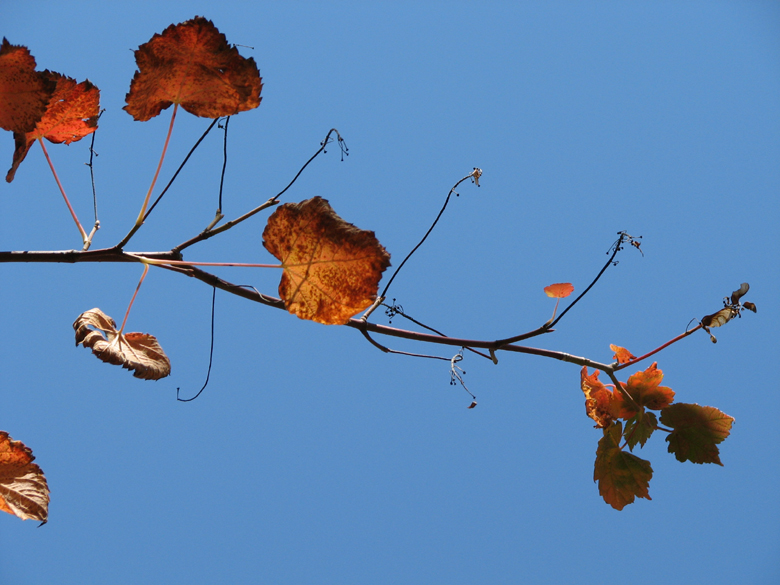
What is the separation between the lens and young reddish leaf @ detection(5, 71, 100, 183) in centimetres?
62

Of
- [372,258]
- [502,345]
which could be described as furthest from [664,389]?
[372,258]

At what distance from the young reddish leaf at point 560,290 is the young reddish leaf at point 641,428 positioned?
0.19 metres

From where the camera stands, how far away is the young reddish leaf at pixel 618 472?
2.06ft

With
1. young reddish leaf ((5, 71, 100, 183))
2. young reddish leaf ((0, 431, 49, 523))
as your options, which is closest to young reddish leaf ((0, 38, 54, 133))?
young reddish leaf ((5, 71, 100, 183))

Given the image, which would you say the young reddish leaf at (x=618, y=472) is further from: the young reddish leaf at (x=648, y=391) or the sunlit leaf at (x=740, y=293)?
the sunlit leaf at (x=740, y=293)

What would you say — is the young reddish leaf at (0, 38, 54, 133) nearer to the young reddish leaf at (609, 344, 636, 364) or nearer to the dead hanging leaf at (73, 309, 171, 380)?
the dead hanging leaf at (73, 309, 171, 380)

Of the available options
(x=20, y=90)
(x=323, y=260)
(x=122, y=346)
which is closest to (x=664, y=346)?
(x=323, y=260)

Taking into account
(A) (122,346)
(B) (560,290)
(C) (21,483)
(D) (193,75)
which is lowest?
(C) (21,483)

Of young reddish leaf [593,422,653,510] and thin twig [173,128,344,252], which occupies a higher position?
thin twig [173,128,344,252]

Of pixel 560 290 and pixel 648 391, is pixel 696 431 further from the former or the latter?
pixel 560 290

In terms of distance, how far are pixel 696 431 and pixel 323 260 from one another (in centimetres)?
52

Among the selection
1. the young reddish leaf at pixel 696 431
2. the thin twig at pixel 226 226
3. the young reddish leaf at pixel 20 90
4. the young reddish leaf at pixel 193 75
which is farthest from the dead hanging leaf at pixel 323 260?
the young reddish leaf at pixel 696 431

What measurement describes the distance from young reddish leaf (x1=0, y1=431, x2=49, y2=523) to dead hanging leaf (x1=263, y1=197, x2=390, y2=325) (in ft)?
1.30

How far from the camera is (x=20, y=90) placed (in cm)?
54
